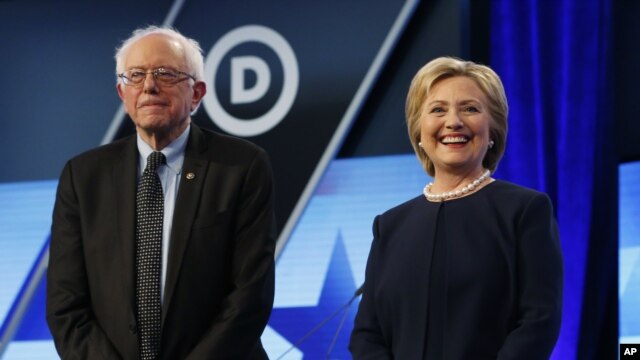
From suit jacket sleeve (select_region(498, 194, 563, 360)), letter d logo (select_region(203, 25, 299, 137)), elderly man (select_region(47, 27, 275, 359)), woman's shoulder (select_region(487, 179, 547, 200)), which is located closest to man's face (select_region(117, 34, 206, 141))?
elderly man (select_region(47, 27, 275, 359))

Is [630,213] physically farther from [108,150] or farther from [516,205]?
[108,150]

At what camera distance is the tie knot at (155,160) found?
2.90m

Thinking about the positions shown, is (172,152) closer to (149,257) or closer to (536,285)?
(149,257)

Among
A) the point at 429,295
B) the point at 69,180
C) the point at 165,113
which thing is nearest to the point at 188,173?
the point at 165,113

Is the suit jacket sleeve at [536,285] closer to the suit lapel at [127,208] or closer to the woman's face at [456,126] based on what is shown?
the woman's face at [456,126]

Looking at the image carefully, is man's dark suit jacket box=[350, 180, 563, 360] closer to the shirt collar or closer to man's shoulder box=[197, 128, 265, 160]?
man's shoulder box=[197, 128, 265, 160]

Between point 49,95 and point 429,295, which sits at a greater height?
point 429,295

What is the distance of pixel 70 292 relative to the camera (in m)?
2.82

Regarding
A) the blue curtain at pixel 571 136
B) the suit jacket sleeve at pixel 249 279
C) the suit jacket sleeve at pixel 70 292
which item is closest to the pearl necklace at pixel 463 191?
the suit jacket sleeve at pixel 249 279

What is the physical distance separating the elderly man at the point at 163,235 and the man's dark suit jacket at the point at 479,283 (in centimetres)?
41

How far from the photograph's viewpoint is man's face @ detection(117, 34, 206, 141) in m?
2.88

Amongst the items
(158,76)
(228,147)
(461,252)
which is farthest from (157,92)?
(461,252)

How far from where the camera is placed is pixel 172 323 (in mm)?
2727

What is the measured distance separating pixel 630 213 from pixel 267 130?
1.65 metres
